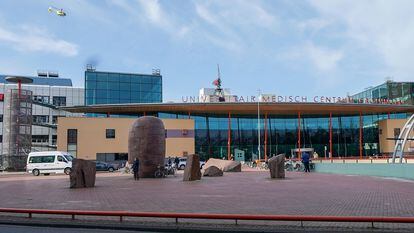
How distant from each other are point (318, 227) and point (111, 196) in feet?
32.0

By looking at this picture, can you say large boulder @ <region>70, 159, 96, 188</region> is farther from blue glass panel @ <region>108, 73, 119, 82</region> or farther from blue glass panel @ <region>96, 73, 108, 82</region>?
blue glass panel @ <region>108, 73, 119, 82</region>

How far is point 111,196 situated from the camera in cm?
1803

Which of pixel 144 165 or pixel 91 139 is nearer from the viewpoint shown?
pixel 144 165

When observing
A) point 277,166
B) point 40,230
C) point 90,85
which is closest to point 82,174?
point 40,230

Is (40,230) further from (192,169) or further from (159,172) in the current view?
(159,172)

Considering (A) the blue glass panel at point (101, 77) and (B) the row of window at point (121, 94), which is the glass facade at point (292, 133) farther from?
(A) the blue glass panel at point (101, 77)

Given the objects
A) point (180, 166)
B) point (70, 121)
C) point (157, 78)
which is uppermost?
point (157, 78)

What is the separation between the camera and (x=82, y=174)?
2298cm

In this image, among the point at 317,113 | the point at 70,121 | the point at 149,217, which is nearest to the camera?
the point at 149,217

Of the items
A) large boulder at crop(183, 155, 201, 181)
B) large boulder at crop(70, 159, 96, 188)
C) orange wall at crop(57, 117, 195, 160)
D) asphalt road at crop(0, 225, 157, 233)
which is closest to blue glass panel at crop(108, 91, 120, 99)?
orange wall at crop(57, 117, 195, 160)

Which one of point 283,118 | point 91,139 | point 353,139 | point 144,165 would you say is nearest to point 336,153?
point 353,139

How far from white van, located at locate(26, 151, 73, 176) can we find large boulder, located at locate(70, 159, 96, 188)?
821 inches

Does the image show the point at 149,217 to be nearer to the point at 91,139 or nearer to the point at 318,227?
the point at 318,227

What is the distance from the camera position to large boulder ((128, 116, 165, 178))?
99.1 ft
